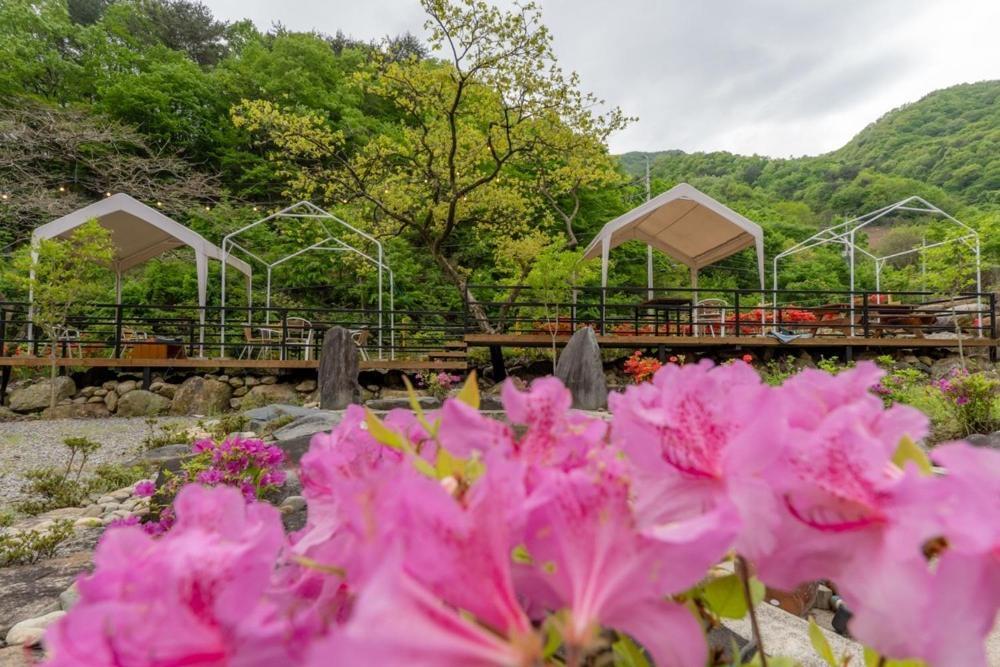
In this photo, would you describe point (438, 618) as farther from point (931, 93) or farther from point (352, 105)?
point (931, 93)

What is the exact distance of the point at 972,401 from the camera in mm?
5320

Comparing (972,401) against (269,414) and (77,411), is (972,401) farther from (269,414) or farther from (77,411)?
(77,411)

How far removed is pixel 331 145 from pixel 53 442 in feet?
28.7

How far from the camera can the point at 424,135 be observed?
42.0ft

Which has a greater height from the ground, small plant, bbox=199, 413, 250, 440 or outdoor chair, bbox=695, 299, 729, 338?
outdoor chair, bbox=695, 299, 729, 338

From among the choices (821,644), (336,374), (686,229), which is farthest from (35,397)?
(686,229)

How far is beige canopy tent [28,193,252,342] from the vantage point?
1015cm

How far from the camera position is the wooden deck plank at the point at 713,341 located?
10175 mm

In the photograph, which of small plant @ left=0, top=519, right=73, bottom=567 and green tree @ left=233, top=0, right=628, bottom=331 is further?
green tree @ left=233, top=0, right=628, bottom=331

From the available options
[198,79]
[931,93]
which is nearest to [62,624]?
[198,79]

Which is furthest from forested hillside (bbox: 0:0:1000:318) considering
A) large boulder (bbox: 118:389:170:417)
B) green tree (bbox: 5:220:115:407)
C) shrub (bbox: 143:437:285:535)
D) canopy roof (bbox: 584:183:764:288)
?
shrub (bbox: 143:437:285:535)

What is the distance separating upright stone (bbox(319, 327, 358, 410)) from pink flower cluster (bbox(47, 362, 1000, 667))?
8095 millimetres

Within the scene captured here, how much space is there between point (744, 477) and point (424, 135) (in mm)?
13426

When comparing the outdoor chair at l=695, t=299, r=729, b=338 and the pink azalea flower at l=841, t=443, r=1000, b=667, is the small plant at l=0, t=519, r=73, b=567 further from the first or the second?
the outdoor chair at l=695, t=299, r=729, b=338
